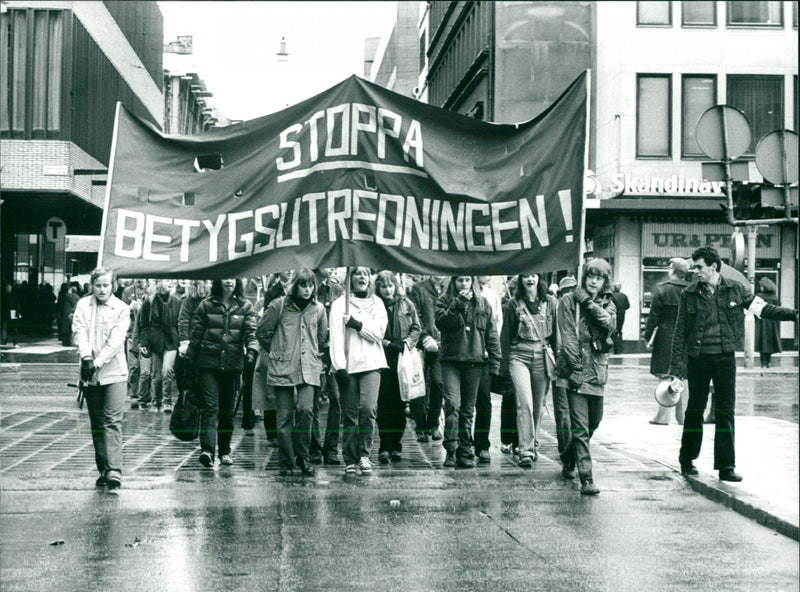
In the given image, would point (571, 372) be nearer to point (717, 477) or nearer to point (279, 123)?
point (717, 477)

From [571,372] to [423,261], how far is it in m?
2.19

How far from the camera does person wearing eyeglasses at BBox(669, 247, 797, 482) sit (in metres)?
9.77

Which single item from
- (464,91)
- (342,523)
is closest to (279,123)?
(342,523)

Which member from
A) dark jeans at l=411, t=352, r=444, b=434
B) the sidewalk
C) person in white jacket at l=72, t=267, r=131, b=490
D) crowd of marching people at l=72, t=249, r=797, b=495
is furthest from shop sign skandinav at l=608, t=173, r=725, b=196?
person in white jacket at l=72, t=267, r=131, b=490

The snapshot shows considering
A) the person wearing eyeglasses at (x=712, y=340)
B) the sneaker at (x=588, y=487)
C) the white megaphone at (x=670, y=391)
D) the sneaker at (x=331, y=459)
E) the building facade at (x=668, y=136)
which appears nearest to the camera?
the sneaker at (x=588, y=487)

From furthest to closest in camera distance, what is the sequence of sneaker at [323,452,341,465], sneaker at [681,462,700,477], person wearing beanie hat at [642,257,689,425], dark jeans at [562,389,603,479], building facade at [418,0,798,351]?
building facade at [418,0,798,351] → person wearing beanie hat at [642,257,689,425] → sneaker at [323,452,341,465] → sneaker at [681,462,700,477] → dark jeans at [562,389,603,479]

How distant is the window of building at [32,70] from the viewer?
103 ft

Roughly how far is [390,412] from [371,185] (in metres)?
3.47

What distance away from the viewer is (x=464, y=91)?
1695 inches

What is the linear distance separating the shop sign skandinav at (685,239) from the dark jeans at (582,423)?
77.3 feet

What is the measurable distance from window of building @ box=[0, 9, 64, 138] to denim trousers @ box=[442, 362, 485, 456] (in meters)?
23.7

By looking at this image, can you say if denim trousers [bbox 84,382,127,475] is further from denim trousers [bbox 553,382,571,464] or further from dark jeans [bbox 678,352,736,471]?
dark jeans [bbox 678,352,736,471]

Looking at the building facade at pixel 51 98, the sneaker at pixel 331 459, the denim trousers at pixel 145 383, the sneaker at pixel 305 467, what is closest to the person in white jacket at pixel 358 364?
the sneaker at pixel 305 467

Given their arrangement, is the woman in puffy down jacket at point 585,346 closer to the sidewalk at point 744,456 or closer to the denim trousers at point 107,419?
the sidewalk at point 744,456
